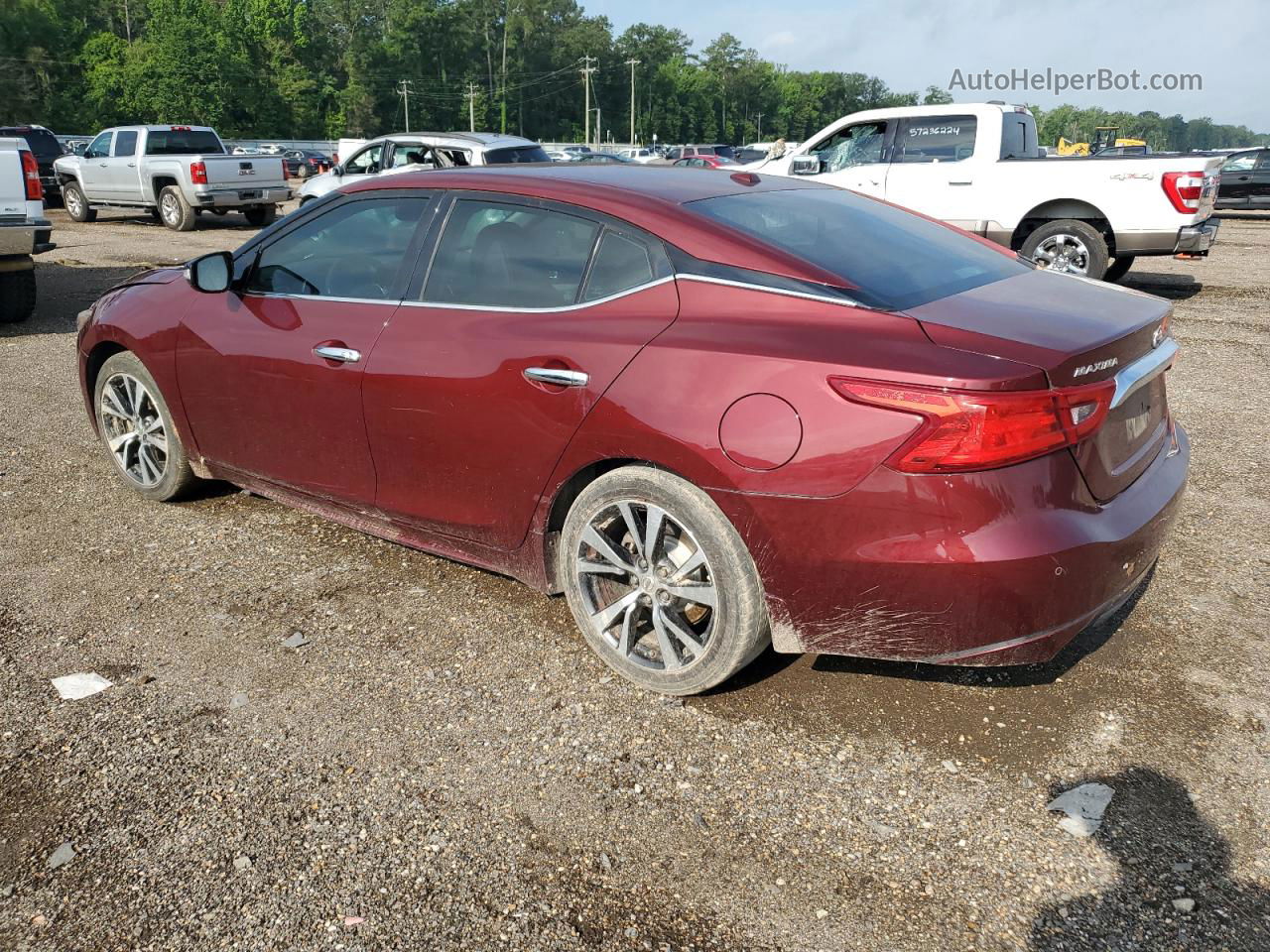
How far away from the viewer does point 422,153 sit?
15219 millimetres

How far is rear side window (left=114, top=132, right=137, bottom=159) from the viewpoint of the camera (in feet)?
66.6

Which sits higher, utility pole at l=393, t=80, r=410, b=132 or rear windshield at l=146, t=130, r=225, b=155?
utility pole at l=393, t=80, r=410, b=132

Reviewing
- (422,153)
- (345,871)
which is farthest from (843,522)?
(422,153)

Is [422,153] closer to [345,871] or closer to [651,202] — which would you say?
[651,202]

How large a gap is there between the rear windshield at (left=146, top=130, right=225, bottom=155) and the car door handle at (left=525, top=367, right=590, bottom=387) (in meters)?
19.4

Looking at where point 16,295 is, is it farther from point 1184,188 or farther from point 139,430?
point 1184,188

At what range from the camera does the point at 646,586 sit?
3316 mm

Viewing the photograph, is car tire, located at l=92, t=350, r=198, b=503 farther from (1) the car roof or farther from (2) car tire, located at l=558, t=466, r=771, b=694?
(2) car tire, located at l=558, t=466, r=771, b=694

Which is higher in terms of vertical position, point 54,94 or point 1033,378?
point 54,94

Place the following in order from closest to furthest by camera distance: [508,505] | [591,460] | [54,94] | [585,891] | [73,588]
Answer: [585,891] → [591,460] → [508,505] → [73,588] → [54,94]

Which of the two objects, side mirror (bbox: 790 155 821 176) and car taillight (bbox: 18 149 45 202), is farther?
side mirror (bbox: 790 155 821 176)

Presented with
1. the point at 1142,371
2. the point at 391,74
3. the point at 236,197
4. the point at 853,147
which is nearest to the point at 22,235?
the point at 853,147

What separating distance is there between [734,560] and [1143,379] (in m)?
1.31

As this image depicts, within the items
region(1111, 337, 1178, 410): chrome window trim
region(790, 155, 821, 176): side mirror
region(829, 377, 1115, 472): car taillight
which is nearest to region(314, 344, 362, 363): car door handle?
region(829, 377, 1115, 472): car taillight
